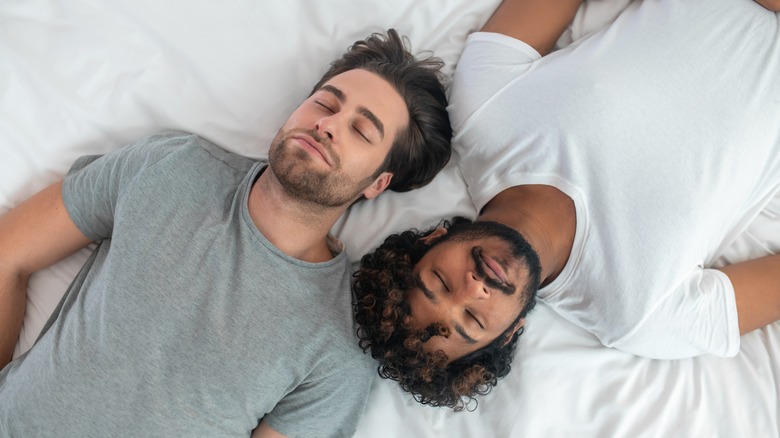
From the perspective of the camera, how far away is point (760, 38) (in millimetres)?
1630

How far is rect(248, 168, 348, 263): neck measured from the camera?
5.03ft

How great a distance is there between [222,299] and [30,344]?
2.13 ft

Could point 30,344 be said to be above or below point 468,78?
below

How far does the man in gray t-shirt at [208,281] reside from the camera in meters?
1.42

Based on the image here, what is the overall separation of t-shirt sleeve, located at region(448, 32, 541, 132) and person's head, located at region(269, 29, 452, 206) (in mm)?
67

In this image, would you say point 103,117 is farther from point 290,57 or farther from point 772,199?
point 772,199

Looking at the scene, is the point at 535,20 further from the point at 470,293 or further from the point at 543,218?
the point at 470,293

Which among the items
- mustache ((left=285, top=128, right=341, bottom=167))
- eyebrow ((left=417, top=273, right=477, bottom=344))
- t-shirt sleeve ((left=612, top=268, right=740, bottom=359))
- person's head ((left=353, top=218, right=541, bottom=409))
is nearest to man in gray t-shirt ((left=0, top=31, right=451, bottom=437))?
mustache ((left=285, top=128, right=341, bottom=167))

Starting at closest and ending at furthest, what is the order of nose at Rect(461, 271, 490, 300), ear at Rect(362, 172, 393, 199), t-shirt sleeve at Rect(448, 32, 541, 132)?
nose at Rect(461, 271, 490, 300) → ear at Rect(362, 172, 393, 199) → t-shirt sleeve at Rect(448, 32, 541, 132)

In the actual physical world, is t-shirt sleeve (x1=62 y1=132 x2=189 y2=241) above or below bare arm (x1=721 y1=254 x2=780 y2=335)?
above

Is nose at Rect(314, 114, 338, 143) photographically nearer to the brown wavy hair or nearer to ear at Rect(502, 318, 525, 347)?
the brown wavy hair

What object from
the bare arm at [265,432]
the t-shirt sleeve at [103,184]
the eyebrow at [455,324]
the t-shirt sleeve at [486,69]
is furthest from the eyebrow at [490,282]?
the t-shirt sleeve at [103,184]

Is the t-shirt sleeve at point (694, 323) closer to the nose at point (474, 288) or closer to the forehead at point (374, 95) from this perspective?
the nose at point (474, 288)

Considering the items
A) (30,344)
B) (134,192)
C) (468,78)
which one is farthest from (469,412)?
(30,344)
